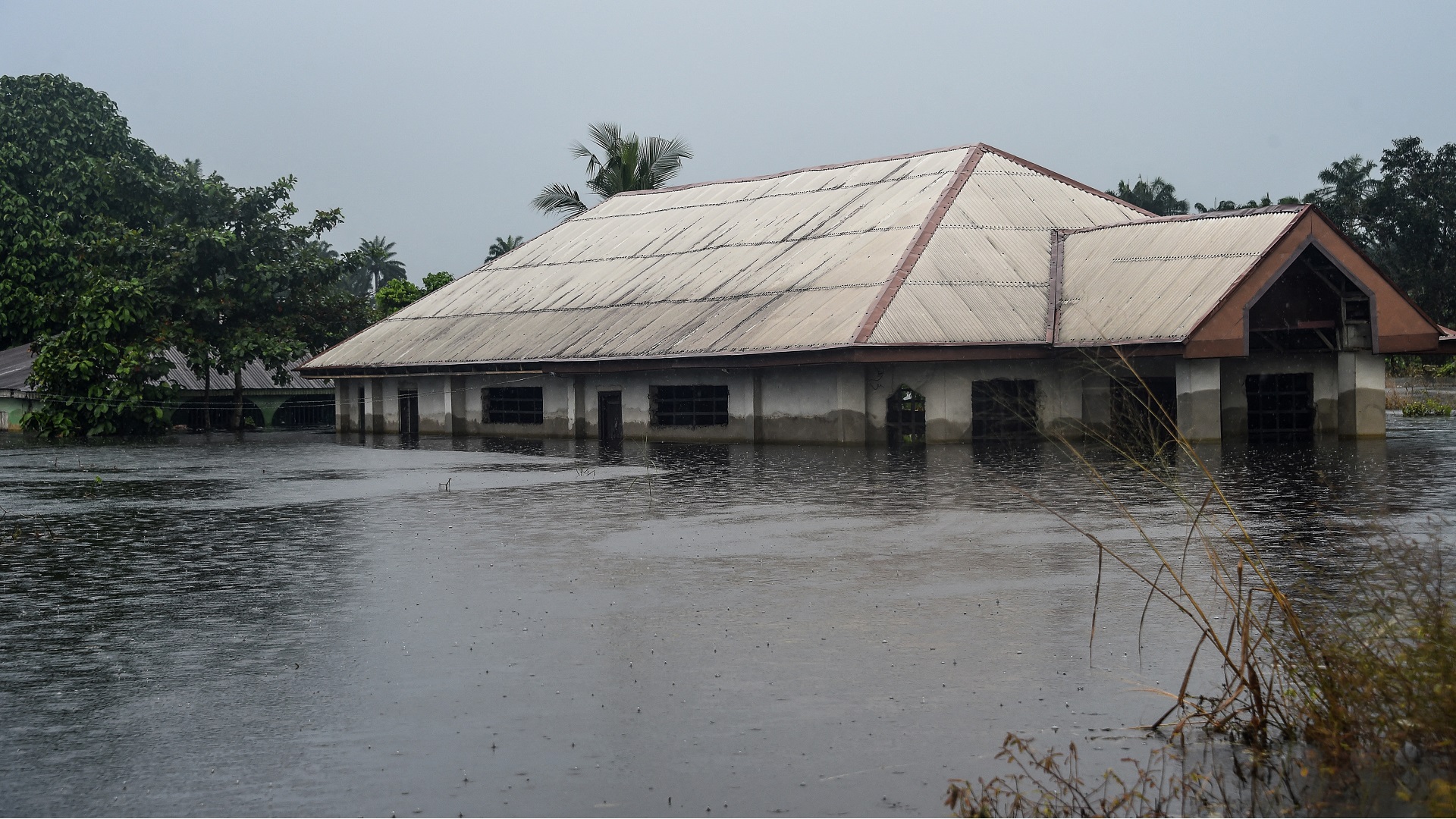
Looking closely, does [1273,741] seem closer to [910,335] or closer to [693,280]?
[910,335]

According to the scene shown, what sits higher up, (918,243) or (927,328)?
(918,243)

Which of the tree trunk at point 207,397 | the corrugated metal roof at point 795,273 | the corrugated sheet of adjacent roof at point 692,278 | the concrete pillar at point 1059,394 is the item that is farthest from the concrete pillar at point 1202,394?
the tree trunk at point 207,397

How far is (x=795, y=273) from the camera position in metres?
36.2

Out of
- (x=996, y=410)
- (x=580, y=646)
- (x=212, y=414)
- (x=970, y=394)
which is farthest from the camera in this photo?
(x=212, y=414)

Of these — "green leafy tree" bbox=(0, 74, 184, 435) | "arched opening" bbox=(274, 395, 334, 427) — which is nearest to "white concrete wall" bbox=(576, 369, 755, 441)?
"green leafy tree" bbox=(0, 74, 184, 435)

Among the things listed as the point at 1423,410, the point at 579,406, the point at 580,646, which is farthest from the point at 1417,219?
the point at 580,646

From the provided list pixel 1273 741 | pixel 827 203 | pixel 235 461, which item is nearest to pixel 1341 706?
pixel 1273 741

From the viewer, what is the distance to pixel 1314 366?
31531 millimetres

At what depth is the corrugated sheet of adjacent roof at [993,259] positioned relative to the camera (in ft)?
103

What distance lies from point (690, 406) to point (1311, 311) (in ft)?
47.3

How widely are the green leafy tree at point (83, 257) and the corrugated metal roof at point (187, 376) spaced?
1.56m

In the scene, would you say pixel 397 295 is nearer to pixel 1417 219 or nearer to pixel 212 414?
pixel 212 414

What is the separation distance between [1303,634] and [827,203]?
35163mm

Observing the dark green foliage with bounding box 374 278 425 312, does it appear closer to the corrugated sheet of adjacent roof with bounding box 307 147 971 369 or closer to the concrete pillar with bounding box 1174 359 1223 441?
the corrugated sheet of adjacent roof with bounding box 307 147 971 369
